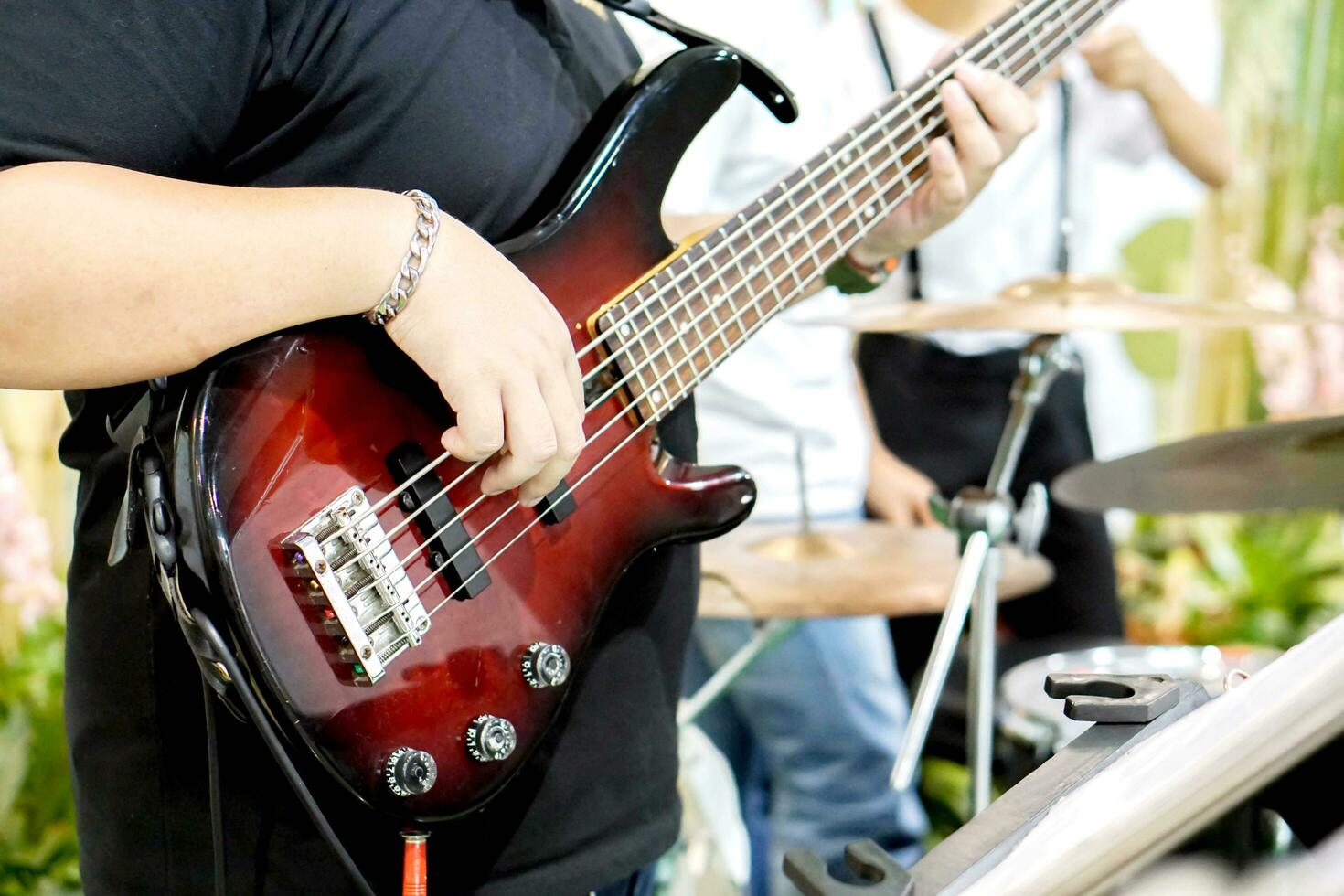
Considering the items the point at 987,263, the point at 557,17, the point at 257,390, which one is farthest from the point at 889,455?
the point at 257,390

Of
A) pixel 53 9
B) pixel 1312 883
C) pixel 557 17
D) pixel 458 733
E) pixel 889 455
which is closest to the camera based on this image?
pixel 1312 883

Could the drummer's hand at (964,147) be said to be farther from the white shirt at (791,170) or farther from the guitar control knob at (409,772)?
the guitar control knob at (409,772)

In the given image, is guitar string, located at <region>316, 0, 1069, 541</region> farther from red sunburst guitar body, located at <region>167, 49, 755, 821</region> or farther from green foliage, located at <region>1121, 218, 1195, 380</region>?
green foliage, located at <region>1121, 218, 1195, 380</region>

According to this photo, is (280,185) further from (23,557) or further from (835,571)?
(23,557)

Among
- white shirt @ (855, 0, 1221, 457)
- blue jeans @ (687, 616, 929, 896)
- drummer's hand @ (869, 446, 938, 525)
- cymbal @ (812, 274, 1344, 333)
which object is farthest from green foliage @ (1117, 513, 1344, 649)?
cymbal @ (812, 274, 1344, 333)

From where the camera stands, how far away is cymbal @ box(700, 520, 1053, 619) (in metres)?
1.51

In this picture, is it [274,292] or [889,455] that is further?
[889,455]

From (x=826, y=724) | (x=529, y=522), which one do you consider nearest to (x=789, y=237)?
(x=529, y=522)

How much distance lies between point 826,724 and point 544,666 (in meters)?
1.22

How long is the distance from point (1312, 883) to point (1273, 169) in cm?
363

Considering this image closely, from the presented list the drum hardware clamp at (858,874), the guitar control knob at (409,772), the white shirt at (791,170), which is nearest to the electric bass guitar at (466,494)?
the guitar control knob at (409,772)

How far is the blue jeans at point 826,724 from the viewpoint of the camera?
1.92 metres

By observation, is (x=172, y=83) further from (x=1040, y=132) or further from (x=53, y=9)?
(x=1040, y=132)

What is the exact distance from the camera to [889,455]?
2.30 metres
